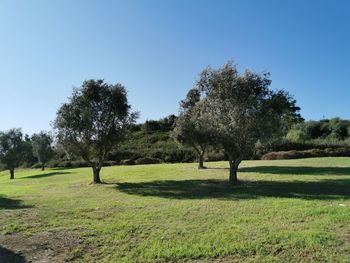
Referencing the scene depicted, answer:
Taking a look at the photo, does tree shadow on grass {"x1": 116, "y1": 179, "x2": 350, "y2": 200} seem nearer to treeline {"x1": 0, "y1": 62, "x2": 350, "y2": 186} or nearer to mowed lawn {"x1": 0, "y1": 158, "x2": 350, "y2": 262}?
mowed lawn {"x1": 0, "y1": 158, "x2": 350, "y2": 262}

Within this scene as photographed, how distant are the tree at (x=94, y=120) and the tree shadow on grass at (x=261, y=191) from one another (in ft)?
19.1

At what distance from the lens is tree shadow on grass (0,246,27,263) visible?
301 inches

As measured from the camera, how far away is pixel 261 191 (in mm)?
15750

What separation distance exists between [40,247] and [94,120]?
1504 centimetres

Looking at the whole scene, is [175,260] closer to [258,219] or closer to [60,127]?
[258,219]

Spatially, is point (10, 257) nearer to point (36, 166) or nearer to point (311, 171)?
point (311, 171)

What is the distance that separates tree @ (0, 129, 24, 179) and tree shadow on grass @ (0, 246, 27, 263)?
3611cm

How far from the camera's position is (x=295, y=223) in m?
9.35

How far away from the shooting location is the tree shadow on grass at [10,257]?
7633 mm

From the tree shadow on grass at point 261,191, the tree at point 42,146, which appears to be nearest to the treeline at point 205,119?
the tree shadow on grass at point 261,191

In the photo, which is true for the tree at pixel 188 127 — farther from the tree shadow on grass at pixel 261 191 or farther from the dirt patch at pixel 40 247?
the dirt patch at pixel 40 247

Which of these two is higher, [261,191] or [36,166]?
[36,166]

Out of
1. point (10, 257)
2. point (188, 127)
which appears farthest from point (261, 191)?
point (188, 127)

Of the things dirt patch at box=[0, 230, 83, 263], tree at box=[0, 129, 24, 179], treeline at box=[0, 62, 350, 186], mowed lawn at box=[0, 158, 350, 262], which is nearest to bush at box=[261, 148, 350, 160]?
treeline at box=[0, 62, 350, 186]
